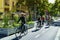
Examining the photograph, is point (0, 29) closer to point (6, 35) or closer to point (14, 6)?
point (6, 35)

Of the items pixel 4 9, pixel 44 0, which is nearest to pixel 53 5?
pixel 44 0

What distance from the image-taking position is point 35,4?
51.5 metres

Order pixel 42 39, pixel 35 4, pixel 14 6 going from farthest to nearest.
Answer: pixel 14 6, pixel 35 4, pixel 42 39

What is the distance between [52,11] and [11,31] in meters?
70.0

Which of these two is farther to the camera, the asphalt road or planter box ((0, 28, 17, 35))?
planter box ((0, 28, 17, 35))

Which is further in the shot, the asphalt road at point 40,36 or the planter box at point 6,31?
the planter box at point 6,31

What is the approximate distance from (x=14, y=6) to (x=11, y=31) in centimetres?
4312

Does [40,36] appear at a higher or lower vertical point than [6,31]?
lower

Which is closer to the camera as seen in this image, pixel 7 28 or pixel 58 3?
pixel 7 28

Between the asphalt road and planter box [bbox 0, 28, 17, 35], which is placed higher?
planter box [bbox 0, 28, 17, 35]

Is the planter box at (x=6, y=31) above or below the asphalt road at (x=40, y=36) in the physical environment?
above

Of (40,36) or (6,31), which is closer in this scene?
(40,36)

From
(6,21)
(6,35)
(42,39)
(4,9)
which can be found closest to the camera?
(42,39)

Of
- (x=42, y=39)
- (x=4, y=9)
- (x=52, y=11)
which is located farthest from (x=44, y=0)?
(x=42, y=39)
